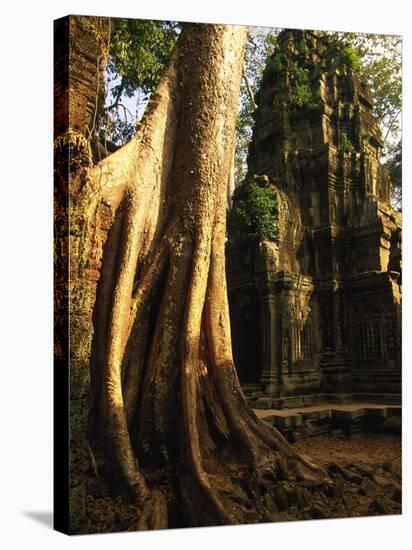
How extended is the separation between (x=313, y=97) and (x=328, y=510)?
4682mm

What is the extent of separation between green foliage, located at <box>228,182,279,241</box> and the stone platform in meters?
1.88

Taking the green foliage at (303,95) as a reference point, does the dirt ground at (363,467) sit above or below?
below

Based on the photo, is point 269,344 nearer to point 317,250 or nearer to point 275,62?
point 317,250

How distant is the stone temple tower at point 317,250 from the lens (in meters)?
7.75

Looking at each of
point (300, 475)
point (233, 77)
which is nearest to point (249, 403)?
point (300, 475)

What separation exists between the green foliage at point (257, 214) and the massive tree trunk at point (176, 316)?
0.50 meters

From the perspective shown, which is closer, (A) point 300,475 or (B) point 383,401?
(A) point 300,475

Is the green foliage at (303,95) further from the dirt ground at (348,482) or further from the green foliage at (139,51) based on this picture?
the dirt ground at (348,482)

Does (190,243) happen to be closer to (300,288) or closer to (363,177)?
(300,288)

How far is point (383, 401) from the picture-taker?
7961mm

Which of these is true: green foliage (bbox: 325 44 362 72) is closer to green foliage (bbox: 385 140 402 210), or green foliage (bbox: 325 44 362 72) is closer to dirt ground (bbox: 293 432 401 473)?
green foliage (bbox: 385 140 402 210)

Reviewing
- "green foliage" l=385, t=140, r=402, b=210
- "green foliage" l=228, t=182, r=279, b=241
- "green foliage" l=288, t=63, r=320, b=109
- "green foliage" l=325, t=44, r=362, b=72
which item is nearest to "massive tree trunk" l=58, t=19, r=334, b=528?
"green foliage" l=228, t=182, r=279, b=241

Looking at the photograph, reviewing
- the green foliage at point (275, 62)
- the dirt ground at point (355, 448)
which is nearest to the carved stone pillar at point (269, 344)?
the dirt ground at point (355, 448)

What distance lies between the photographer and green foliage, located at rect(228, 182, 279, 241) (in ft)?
25.7
